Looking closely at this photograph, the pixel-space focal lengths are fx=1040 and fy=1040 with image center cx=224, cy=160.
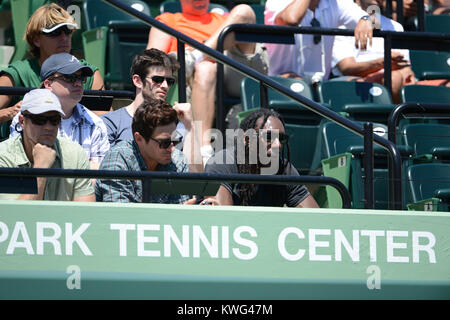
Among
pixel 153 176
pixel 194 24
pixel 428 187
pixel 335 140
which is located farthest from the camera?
pixel 194 24

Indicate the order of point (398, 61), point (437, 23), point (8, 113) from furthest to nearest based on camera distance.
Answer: point (437, 23) < point (398, 61) < point (8, 113)

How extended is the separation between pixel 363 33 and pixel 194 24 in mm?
1275

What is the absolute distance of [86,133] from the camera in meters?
5.79

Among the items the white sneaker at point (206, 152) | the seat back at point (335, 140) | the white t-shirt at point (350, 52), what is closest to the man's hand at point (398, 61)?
the white t-shirt at point (350, 52)

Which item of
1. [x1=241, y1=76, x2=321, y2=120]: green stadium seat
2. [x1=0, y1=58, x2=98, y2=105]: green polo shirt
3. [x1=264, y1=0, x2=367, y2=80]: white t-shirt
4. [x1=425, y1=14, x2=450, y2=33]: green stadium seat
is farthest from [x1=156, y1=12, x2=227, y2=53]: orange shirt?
[x1=425, y1=14, x2=450, y2=33]: green stadium seat

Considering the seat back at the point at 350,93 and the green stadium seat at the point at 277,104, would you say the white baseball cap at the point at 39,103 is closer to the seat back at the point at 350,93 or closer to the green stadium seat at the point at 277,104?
the green stadium seat at the point at 277,104

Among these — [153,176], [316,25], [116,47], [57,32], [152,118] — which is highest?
[316,25]

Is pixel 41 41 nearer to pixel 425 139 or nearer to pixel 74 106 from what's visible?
pixel 74 106

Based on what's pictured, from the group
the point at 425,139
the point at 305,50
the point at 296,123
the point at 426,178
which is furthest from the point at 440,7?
the point at 426,178

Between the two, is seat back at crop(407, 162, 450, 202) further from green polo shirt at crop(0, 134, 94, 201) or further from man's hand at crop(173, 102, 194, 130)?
green polo shirt at crop(0, 134, 94, 201)

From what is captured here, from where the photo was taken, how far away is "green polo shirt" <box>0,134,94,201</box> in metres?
5.16

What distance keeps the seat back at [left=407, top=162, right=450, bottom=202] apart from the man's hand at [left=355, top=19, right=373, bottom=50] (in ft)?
4.05
